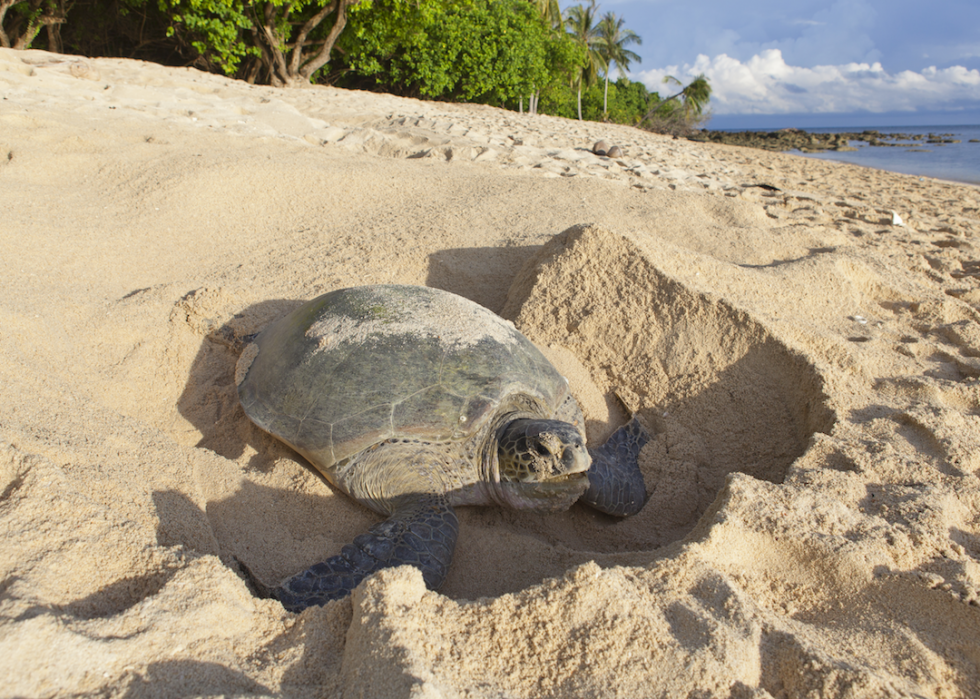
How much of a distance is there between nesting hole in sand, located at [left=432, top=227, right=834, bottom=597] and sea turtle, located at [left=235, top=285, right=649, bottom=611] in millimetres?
125

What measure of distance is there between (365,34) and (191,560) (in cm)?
1266

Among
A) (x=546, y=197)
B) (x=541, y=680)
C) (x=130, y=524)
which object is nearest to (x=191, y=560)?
(x=130, y=524)

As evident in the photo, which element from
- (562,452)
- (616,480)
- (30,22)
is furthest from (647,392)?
(30,22)

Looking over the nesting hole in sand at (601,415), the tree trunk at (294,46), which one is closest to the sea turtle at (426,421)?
the nesting hole in sand at (601,415)

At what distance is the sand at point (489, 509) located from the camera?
1.00m

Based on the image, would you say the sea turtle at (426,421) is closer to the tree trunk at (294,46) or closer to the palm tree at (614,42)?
the tree trunk at (294,46)

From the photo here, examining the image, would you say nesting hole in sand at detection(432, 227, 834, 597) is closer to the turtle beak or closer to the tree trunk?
the turtle beak

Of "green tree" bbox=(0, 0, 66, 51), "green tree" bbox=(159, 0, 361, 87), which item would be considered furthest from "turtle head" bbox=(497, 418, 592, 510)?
"green tree" bbox=(0, 0, 66, 51)

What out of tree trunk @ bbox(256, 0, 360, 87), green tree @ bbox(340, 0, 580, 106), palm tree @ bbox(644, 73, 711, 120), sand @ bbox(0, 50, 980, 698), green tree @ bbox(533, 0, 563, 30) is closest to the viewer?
sand @ bbox(0, 50, 980, 698)

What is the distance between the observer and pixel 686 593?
1.19 meters

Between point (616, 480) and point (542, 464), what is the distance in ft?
1.15

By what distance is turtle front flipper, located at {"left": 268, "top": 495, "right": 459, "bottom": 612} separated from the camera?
4.75 feet

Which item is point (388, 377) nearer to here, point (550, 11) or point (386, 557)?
point (386, 557)

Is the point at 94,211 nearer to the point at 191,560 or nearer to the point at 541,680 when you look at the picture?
the point at 191,560
